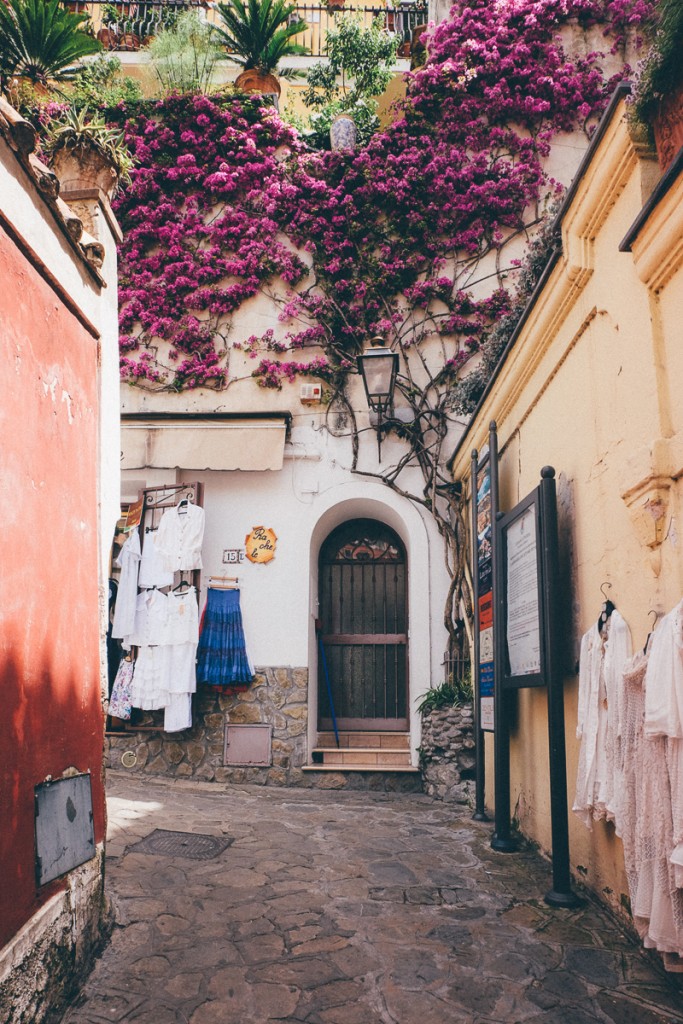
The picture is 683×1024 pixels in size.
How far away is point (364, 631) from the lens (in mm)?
8789

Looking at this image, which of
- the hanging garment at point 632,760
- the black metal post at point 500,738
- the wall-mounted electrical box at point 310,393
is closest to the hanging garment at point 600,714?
the hanging garment at point 632,760

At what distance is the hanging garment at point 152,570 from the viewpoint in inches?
303

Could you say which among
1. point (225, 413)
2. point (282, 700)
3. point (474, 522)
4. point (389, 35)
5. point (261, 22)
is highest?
point (389, 35)

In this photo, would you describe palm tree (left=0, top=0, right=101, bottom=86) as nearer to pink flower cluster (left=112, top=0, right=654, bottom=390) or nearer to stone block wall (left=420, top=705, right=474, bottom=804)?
pink flower cluster (left=112, top=0, right=654, bottom=390)

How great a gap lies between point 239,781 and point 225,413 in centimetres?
398

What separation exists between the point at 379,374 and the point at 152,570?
10.4 feet

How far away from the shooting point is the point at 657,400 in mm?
3072

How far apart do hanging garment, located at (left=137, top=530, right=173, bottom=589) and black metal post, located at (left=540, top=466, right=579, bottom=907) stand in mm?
4586

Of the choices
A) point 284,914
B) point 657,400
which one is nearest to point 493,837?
point 284,914

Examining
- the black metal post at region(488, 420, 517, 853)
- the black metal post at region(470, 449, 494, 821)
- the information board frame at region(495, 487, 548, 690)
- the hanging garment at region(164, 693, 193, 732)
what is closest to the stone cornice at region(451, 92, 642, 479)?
the information board frame at region(495, 487, 548, 690)

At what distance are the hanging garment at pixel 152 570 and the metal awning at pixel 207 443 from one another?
94 centimetres

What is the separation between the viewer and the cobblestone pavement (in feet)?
9.46

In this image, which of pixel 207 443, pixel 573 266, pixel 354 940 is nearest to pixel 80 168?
pixel 573 266

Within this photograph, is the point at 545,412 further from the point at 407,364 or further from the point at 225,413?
the point at 225,413
